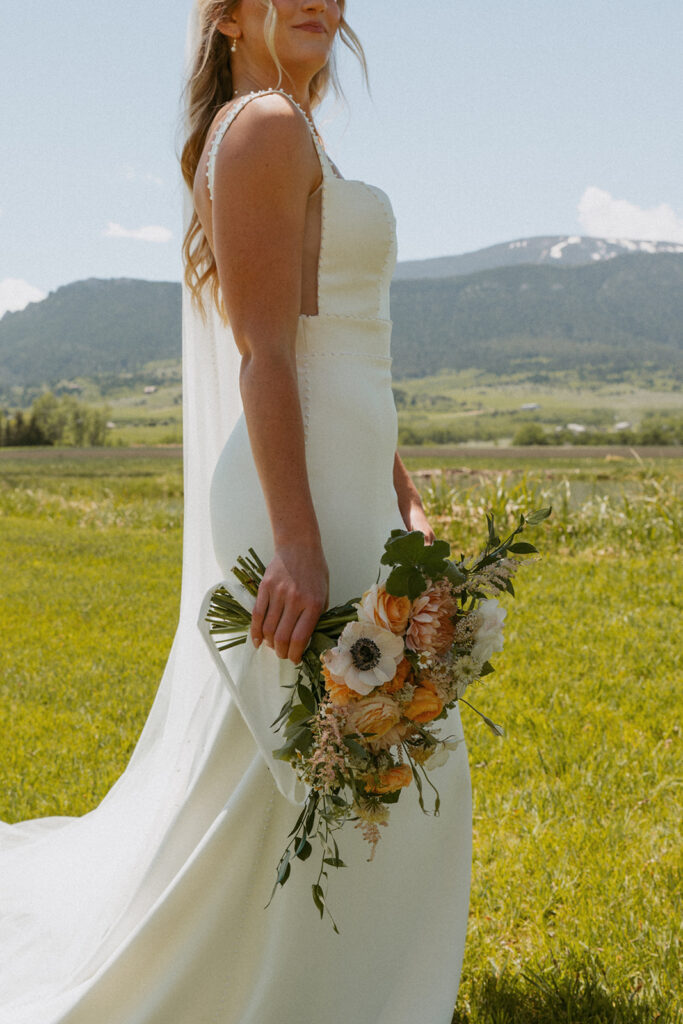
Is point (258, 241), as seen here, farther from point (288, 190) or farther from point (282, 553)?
point (282, 553)

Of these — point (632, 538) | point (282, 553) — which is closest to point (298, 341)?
point (282, 553)

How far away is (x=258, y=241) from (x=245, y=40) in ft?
1.90

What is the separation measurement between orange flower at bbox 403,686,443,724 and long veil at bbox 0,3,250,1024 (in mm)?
579

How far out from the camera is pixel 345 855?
194cm

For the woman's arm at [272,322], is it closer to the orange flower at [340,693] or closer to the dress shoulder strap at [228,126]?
the dress shoulder strap at [228,126]

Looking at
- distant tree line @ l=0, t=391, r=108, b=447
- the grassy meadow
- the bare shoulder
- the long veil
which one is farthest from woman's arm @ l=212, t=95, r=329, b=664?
distant tree line @ l=0, t=391, r=108, b=447

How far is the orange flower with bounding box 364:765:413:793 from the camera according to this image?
5.10 feet

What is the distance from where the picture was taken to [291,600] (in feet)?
5.37

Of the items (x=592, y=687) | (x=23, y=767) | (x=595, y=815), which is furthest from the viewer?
(x=592, y=687)

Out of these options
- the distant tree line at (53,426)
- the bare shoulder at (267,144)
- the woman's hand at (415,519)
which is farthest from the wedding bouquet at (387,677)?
the distant tree line at (53,426)

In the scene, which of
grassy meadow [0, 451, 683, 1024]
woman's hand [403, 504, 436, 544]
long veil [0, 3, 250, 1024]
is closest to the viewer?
long veil [0, 3, 250, 1024]

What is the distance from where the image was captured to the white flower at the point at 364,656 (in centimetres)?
149

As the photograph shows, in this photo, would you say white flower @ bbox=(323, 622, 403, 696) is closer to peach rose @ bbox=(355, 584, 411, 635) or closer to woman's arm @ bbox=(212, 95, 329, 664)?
peach rose @ bbox=(355, 584, 411, 635)

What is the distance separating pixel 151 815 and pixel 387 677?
125 cm
